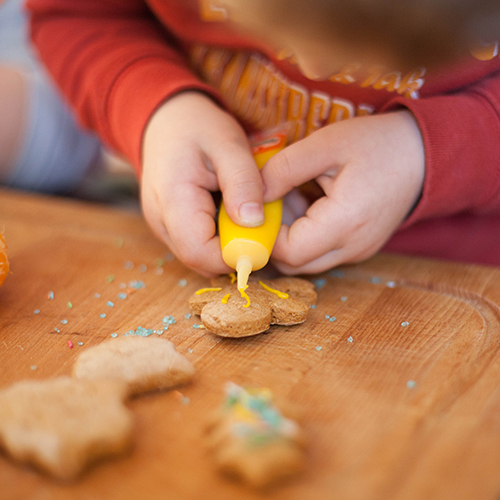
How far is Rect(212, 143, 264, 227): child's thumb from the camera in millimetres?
624

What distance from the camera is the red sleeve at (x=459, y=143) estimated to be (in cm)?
71

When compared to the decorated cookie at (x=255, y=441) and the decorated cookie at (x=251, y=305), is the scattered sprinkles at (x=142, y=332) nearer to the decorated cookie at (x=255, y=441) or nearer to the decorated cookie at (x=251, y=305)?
the decorated cookie at (x=251, y=305)

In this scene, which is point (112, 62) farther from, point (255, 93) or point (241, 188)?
point (241, 188)

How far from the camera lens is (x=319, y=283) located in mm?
753

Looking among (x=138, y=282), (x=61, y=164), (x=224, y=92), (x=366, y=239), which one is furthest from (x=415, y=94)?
(x=61, y=164)

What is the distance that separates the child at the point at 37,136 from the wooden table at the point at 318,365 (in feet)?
1.54

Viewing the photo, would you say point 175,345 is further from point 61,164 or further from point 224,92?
point 61,164

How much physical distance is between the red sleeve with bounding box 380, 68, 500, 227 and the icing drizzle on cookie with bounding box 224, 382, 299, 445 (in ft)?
1.36

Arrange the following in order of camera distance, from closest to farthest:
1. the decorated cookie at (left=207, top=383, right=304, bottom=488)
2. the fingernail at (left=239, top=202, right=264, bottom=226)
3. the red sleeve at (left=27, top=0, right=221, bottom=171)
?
1. the decorated cookie at (left=207, top=383, right=304, bottom=488)
2. the fingernail at (left=239, top=202, right=264, bottom=226)
3. the red sleeve at (left=27, top=0, right=221, bottom=171)

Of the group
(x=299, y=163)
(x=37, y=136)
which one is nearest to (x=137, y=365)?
(x=299, y=163)

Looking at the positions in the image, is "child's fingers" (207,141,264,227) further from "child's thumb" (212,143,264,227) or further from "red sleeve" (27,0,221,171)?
"red sleeve" (27,0,221,171)

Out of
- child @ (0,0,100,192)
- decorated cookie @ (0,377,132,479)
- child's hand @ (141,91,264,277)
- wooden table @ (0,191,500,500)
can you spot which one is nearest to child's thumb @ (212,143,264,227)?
child's hand @ (141,91,264,277)

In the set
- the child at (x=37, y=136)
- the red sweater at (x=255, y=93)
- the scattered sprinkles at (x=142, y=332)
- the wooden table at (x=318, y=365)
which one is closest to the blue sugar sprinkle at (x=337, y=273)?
the wooden table at (x=318, y=365)

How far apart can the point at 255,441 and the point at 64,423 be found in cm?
16
